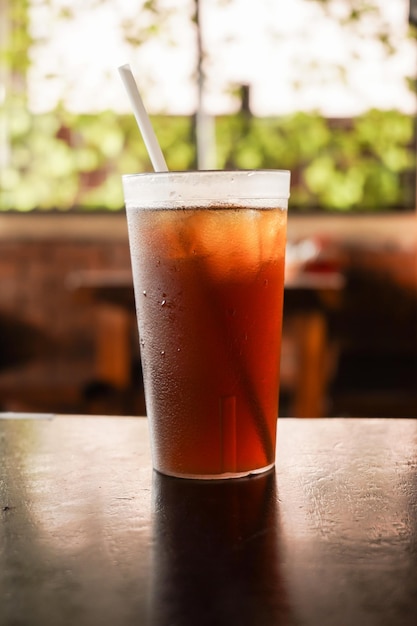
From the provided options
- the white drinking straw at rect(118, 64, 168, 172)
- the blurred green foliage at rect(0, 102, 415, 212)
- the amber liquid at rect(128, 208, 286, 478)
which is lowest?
the blurred green foliage at rect(0, 102, 415, 212)

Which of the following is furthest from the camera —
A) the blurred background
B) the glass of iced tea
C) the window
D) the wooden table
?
the window

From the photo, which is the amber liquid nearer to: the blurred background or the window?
the blurred background

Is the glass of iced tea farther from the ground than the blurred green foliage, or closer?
farther from the ground

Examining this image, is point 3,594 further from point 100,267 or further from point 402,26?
point 402,26

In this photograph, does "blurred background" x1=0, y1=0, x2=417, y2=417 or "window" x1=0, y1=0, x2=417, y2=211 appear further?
"window" x1=0, y1=0, x2=417, y2=211

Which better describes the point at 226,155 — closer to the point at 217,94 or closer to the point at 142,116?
the point at 217,94

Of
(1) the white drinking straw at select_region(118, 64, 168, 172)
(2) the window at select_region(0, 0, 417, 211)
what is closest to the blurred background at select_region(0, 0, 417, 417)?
(2) the window at select_region(0, 0, 417, 211)

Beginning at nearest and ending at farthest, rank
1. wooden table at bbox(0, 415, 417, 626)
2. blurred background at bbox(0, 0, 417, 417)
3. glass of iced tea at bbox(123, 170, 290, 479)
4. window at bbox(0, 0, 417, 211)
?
wooden table at bbox(0, 415, 417, 626), glass of iced tea at bbox(123, 170, 290, 479), blurred background at bbox(0, 0, 417, 417), window at bbox(0, 0, 417, 211)
